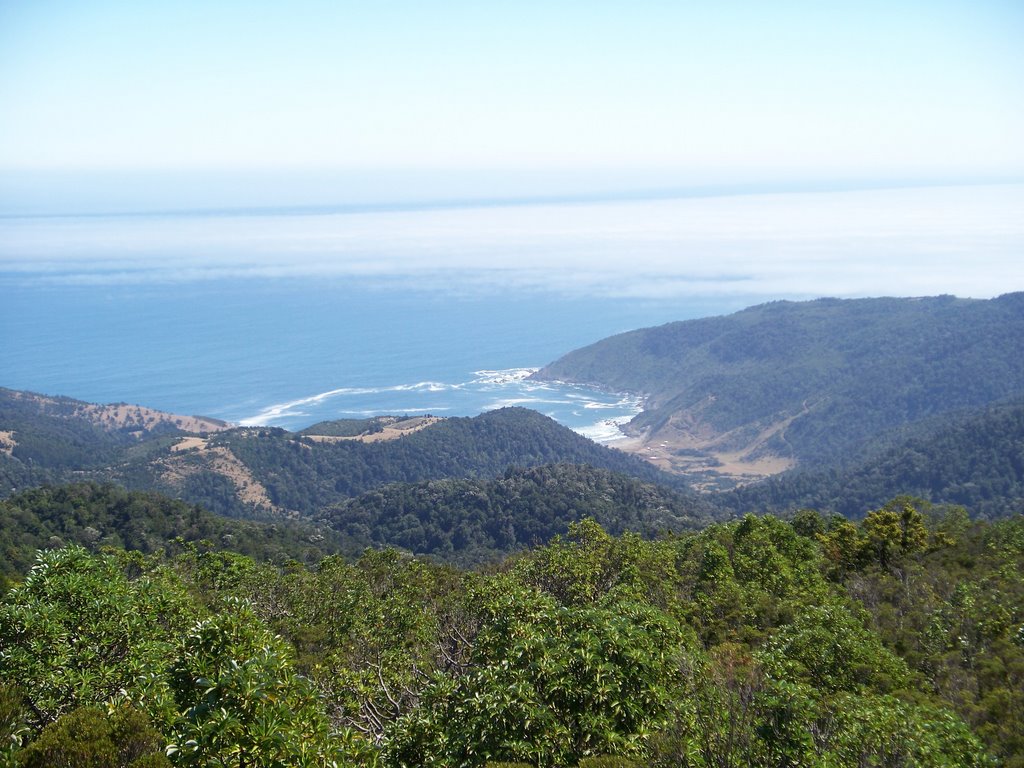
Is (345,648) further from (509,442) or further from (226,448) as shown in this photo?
(509,442)

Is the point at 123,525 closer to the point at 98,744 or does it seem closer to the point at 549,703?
the point at 549,703

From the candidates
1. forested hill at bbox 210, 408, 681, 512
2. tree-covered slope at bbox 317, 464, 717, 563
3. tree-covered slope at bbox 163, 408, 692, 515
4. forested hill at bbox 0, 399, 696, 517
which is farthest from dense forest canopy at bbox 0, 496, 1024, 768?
forested hill at bbox 210, 408, 681, 512

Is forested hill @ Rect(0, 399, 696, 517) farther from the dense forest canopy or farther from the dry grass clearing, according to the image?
the dense forest canopy

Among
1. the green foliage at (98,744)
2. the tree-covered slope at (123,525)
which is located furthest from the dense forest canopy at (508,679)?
the tree-covered slope at (123,525)

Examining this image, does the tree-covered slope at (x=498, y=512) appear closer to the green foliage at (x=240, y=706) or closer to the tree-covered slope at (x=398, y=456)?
the tree-covered slope at (x=398, y=456)

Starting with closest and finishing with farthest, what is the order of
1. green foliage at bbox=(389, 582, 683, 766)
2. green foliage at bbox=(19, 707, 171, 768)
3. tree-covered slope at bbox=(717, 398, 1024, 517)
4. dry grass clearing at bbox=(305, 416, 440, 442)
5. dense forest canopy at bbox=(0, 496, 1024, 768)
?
green foliage at bbox=(19, 707, 171, 768)
dense forest canopy at bbox=(0, 496, 1024, 768)
green foliage at bbox=(389, 582, 683, 766)
tree-covered slope at bbox=(717, 398, 1024, 517)
dry grass clearing at bbox=(305, 416, 440, 442)

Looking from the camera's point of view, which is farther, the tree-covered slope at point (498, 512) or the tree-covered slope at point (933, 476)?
the tree-covered slope at point (933, 476)

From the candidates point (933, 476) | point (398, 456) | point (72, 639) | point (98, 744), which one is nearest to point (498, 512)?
point (398, 456)

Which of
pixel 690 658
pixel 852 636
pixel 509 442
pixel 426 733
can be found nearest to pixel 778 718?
pixel 690 658
